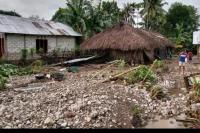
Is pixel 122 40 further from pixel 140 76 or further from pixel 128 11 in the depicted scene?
pixel 128 11

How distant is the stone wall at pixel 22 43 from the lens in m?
22.2

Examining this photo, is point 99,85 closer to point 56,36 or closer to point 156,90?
point 156,90

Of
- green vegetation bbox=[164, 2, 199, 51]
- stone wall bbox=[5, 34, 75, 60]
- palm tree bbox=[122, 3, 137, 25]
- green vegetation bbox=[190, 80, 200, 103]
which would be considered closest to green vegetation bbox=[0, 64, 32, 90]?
stone wall bbox=[5, 34, 75, 60]

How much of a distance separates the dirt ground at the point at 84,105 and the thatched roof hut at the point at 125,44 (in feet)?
32.1

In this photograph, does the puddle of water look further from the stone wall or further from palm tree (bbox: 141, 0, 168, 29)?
palm tree (bbox: 141, 0, 168, 29)

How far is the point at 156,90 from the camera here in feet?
39.2

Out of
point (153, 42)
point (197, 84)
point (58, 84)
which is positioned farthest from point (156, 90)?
point (153, 42)

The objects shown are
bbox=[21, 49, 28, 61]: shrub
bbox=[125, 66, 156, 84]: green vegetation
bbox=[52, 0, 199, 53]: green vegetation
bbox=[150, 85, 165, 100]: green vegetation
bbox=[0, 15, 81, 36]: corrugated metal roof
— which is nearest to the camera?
bbox=[150, 85, 165, 100]: green vegetation

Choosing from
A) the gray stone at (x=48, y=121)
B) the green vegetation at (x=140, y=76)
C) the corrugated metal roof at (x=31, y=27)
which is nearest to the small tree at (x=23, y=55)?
the corrugated metal roof at (x=31, y=27)

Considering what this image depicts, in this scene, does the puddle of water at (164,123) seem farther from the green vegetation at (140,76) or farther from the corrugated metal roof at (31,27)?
the corrugated metal roof at (31,27)

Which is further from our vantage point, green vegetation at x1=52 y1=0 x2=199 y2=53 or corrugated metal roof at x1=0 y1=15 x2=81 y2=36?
green vegetation at x1=52 y1=0 x2=199 y2=53

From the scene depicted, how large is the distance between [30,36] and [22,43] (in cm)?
112

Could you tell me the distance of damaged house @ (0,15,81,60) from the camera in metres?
22.0

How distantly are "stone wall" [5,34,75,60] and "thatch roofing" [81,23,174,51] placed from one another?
8.48 ft
